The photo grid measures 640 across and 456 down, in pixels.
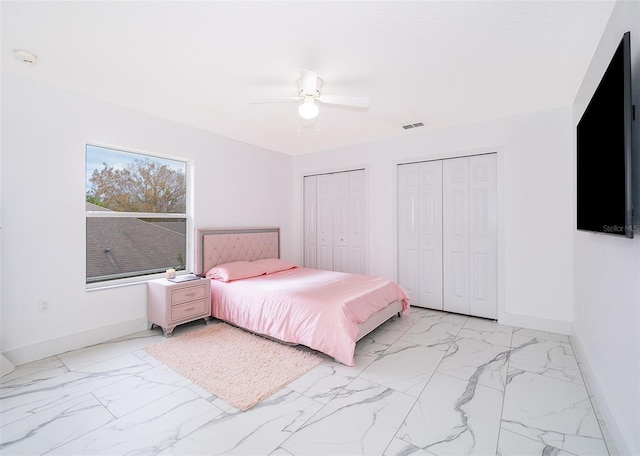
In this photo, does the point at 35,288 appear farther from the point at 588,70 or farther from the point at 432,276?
the point at 588,70

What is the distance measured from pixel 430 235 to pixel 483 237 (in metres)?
0.66

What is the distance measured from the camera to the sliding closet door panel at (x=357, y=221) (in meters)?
4.74

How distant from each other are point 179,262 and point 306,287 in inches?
73.6

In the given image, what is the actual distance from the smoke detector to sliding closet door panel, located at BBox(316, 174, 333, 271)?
3707mm

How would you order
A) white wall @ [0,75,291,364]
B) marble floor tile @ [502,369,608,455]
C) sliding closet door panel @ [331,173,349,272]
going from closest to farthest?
marble floor tile @ [502,369,608,455] → white wall @ [0,75,291,364] → sliding closet door panel @ [331,173,349,272]

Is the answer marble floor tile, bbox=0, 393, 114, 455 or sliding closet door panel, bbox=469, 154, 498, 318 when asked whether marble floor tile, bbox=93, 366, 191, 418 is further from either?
sliding closet door panel, bbox=469, 154, 498, 318

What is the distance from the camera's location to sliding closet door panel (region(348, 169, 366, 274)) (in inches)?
187

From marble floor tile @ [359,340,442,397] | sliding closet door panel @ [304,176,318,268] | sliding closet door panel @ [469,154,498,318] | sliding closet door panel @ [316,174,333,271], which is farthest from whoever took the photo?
sliding closet door panel @ [304,176,318,268]

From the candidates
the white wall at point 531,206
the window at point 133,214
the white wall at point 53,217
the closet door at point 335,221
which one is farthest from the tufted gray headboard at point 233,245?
the white wall at point 531,206

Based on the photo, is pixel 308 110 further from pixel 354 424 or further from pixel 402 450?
pixel 402 450

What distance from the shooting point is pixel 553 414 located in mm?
1902

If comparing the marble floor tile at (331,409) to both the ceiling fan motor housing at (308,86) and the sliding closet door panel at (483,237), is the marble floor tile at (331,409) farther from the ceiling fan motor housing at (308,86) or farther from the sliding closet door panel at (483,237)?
the ceiling fan motor housing at (308,86)

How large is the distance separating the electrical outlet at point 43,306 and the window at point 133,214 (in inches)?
16.3

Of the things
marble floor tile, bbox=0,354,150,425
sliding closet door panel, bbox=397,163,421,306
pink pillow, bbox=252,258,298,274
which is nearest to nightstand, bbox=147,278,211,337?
marble floor tile, bbox=0,354,150,425
